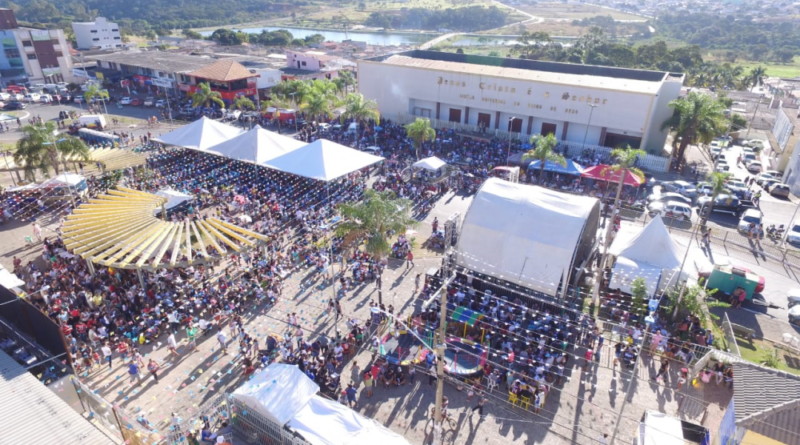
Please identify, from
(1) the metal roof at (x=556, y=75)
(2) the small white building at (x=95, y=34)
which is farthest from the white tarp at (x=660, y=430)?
(2) the small white building at (x=95, y=34)

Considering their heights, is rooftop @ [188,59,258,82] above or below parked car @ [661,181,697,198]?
above

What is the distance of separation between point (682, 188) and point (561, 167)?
7556 millimetres

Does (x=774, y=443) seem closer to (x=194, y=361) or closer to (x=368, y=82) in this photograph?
(x=194, y=361)

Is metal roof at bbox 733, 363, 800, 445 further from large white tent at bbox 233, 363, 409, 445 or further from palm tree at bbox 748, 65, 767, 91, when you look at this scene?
palm tree at bbox 748, 65, 767, 91

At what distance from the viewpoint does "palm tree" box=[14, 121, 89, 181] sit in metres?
25.6

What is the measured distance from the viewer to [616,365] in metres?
15.1

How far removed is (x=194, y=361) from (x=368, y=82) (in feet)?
112

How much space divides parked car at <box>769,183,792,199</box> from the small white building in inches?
3693

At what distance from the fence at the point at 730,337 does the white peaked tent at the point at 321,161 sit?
60.4 feet

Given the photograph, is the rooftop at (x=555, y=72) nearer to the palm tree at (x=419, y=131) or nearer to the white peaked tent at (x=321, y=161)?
the palm tree at (x=419, y=131)

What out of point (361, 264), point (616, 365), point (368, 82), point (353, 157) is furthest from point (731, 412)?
point (368, 82)

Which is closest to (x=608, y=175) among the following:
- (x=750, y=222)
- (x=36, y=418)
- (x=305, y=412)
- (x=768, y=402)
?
(x=750, y=222)

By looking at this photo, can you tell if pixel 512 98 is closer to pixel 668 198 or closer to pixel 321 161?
pixel 668 198

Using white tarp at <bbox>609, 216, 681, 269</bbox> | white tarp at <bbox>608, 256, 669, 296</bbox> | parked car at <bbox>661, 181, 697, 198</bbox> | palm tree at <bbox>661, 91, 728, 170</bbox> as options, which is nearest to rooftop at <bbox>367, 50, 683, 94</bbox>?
palm tree at <bbox>661, 91, 728, 170</bbox>
